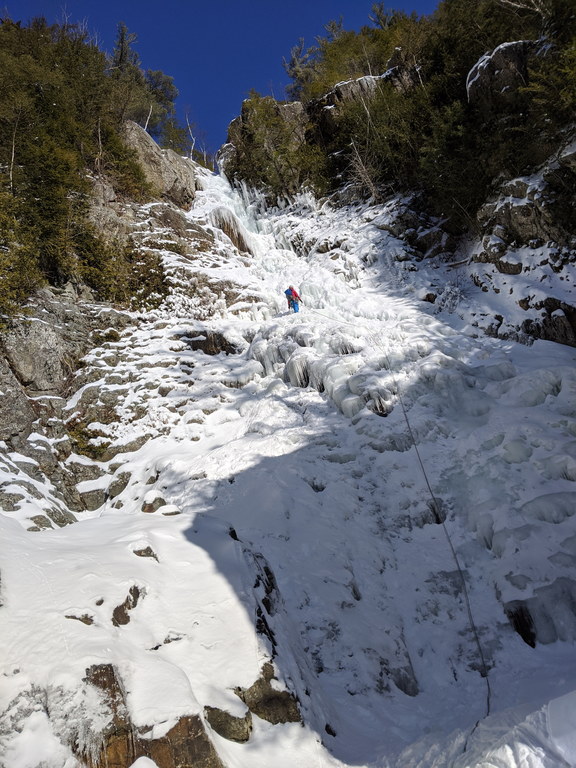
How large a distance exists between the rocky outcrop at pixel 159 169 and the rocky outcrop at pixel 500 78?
12102 millimetres

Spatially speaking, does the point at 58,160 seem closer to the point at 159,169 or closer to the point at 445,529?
the point at 159,169

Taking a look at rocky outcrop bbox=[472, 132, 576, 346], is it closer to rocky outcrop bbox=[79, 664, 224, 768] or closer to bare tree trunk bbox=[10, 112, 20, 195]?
rocky outcrop bbox=[79, 664, 224, 768]

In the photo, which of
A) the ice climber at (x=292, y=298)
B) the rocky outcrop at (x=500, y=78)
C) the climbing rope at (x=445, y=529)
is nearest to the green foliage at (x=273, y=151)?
the rocky outcrop at (x=500, y=78)

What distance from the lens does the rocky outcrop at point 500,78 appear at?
36.7ft

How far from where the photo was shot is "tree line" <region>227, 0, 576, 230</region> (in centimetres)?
1060

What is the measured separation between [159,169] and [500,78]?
44.5 ft

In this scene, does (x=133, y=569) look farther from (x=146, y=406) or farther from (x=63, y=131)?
(x=63, y=131)

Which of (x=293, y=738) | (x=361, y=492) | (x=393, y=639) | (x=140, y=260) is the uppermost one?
(x=140, y=260)

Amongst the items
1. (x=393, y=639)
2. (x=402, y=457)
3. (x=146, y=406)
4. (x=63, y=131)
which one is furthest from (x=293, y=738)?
(x=63, y=131)

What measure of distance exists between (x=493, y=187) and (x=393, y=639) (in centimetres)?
1152

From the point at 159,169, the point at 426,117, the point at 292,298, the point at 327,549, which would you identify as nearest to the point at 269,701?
the point at 327,549

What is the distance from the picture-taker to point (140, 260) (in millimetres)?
13641

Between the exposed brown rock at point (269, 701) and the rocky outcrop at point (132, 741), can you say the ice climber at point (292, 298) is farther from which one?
the rocky outcrop at point (132, 741)

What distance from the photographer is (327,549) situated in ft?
18.6
